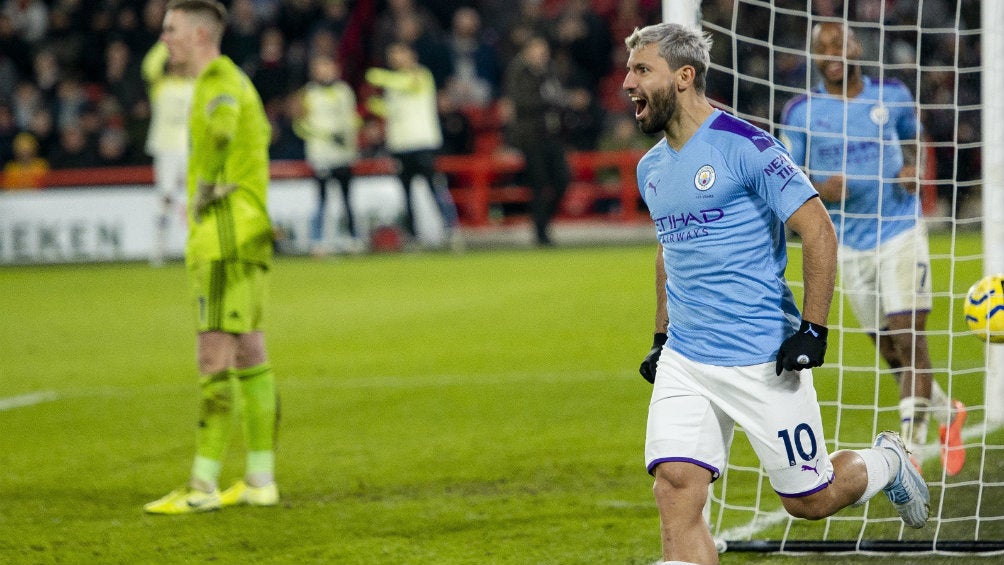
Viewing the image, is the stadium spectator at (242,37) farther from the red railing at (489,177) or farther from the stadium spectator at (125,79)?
the red railing at (489,177)

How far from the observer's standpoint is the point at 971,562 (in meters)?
4.68

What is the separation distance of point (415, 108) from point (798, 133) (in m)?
12.7

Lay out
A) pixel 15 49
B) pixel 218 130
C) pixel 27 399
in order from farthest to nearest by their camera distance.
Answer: pixel 15 49, pixel 27 399, pixel 218 130

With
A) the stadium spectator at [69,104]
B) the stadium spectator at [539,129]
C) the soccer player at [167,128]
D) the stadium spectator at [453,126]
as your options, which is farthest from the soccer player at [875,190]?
the stadium spectator at [69,104]

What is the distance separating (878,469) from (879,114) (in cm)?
261

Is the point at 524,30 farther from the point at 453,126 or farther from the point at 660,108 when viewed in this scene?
the point at 660,108

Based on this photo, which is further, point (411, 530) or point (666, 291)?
point (411, 530)

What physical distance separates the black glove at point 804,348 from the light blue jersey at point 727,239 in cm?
11

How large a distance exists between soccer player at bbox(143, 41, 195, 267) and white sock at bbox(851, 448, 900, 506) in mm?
14332

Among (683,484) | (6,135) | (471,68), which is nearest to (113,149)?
(6,135)

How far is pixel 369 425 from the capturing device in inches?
309

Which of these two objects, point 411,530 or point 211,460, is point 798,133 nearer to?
point 411,530

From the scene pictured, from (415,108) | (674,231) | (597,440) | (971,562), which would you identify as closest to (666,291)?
(674,231)

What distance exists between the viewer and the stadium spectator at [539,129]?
18609 mm
